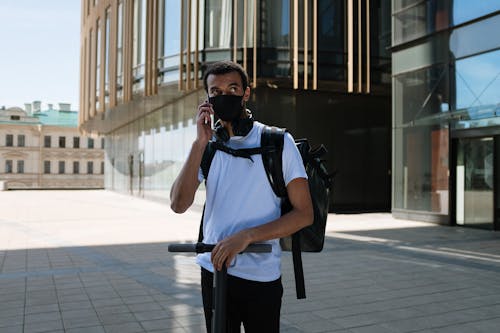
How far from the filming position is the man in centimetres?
193

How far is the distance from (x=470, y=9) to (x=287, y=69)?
6.23 m

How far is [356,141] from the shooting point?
20.2 metres

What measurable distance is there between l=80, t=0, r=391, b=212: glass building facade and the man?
45.2ft

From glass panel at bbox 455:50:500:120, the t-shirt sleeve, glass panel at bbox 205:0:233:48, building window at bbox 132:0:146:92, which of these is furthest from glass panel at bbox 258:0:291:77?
the t-shirt sleeve

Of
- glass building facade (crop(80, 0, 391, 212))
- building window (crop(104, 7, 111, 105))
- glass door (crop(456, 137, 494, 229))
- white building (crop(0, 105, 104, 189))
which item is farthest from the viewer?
white building (crop(0, 105, 104, 189))

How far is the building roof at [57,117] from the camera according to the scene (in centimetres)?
7900

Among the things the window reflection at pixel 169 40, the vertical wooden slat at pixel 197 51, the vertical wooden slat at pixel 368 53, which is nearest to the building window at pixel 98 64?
the window reflection at pixel 169 40

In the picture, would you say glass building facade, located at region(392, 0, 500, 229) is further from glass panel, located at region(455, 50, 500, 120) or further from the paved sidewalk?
the paved sidewalk

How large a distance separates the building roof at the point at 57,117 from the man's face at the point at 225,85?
82.1 meters

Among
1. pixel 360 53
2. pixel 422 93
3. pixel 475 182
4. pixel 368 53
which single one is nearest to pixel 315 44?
pixel 360 53

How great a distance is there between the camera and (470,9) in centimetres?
1288

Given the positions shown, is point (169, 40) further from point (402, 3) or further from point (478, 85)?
point (478, 85)

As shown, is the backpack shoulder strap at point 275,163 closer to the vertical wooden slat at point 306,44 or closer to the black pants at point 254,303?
the black pants at point 254,303

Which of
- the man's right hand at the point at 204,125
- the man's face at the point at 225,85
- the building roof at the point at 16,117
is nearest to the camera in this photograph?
the man's right hand at the point at 204,125
